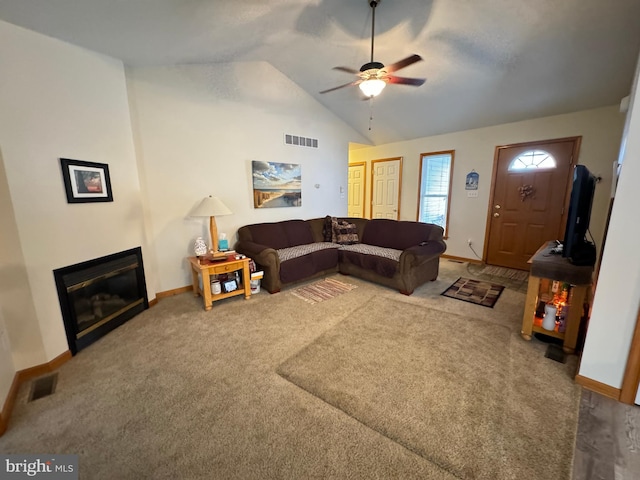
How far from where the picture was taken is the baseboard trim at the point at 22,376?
1484 mm

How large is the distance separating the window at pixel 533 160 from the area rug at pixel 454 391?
2.96 m

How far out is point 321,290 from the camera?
338cm

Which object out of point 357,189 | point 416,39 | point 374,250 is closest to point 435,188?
point 357,189

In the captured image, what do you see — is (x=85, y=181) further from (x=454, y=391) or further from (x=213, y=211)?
(x=454, y=391)

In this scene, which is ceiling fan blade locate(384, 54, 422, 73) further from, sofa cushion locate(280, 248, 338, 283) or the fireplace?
the fireplace

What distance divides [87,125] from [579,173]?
3.92 meters

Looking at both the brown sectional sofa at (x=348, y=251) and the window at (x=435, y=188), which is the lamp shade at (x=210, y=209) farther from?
the window at (x=435, y=188)

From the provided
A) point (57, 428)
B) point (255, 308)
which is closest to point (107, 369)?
point (57, 428)

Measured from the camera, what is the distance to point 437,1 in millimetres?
2268

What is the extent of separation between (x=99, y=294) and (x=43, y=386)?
0.79 metres

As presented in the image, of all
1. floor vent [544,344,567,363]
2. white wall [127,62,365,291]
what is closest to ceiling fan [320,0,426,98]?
white wall [127,62,365,291]

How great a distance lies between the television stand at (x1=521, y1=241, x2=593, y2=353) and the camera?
1.93 m

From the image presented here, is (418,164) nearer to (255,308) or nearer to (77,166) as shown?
(255,308)

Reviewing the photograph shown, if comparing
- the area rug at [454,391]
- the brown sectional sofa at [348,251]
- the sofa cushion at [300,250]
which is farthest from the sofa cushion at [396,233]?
the area rug at [454,391]
